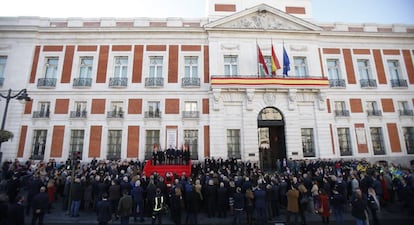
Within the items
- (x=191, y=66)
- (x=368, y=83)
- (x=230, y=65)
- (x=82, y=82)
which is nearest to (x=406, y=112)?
(x=368, y=83)

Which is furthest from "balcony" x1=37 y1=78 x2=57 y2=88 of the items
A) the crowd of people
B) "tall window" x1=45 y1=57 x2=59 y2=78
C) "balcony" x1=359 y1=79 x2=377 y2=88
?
"balcony" x1=359 y1=79 x2=377 y2=88

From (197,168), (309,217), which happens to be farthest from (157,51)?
(309,217)

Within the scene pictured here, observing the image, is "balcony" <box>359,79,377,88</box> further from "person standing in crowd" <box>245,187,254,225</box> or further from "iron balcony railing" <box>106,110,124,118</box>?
"iron balcony railing" <box>106,110,124,118</box>

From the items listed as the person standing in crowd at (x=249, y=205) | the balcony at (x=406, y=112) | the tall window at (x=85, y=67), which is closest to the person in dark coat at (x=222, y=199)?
the person standing in crowd at (x=249, y=205)

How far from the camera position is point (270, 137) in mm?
20234

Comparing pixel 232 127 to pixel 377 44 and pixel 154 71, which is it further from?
pixel 377 44

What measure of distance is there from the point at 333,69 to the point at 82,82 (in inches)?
940

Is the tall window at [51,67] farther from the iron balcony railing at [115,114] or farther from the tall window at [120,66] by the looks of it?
the iron balcony railing at [115,114]

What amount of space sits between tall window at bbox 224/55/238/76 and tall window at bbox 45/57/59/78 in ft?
51.7

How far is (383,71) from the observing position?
69.1ft

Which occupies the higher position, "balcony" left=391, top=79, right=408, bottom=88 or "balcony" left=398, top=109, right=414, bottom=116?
"balcony" left=391, top=79, right=408, bottom=88

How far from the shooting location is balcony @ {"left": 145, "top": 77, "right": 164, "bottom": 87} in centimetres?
1936

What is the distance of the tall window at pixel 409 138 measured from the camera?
64.0 feet

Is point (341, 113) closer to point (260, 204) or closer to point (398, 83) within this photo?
point (398, 83)
